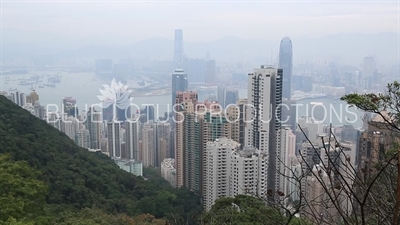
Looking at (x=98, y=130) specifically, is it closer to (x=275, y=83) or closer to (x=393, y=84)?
(x=275, y=83)

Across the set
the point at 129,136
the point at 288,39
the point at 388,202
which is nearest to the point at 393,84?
the point at 388,202

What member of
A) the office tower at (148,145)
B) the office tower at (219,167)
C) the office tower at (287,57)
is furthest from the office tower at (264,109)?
the office tower at (148,145)

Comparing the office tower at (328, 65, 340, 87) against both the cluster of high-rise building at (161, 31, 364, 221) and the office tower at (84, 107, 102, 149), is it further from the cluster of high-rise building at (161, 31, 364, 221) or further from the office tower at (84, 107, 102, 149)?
the office tower at (84, 107, 102, 149)

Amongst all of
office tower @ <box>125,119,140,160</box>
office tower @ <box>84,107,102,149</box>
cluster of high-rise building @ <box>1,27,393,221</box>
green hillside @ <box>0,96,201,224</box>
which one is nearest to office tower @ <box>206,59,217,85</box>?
cluster of high-rise building @ <box>1,27,393,221</box>

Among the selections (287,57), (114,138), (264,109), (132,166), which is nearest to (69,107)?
(114,138)

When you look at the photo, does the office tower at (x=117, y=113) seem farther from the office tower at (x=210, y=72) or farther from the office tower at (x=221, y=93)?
the office tower at (x=210, y=72)

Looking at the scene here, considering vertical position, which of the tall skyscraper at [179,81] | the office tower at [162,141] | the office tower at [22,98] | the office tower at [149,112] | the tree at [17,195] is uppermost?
the tall skyscraper at [179,81]

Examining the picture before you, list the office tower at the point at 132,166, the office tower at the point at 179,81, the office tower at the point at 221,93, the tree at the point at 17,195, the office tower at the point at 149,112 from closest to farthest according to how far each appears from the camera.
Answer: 1. the tree at the point at 17,195
2. the office tower at the point at 132,166
3. the office tower at the point at 221,93
4. the office tower at the point at 149,112
5. the office tower at the point at 179,81
